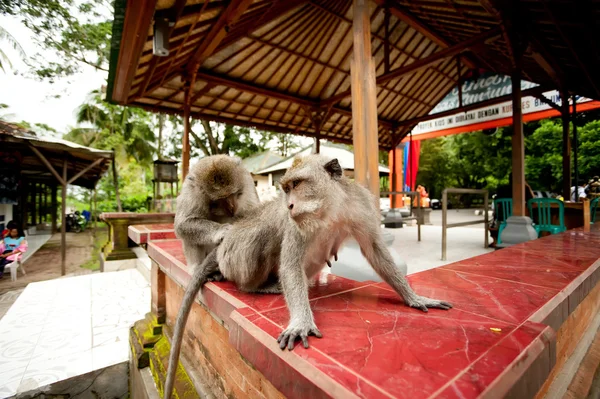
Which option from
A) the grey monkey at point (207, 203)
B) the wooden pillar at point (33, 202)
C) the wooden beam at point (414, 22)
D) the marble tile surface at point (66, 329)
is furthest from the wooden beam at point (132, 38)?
the wooden pillar at point (33, 202)

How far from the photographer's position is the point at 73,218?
18391 mm

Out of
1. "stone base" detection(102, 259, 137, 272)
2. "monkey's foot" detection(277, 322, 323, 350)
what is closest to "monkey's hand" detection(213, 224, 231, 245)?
"monkey's foot" detection(277, 322, 323, 350)

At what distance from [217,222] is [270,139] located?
25184 mm

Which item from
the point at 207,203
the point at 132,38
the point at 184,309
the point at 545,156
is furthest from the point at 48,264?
the point at 545,156

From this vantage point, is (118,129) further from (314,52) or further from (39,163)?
(314,52)

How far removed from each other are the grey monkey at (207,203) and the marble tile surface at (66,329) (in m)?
2.17

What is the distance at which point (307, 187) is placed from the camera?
4.46 feet

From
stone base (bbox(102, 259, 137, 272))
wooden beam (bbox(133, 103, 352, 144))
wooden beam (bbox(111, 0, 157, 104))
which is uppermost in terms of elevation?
wooden beam (bbox(133, 103, 352, 144))

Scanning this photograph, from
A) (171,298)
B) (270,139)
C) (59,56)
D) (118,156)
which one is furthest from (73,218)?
(171,298)

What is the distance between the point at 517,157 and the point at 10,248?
1161 cm

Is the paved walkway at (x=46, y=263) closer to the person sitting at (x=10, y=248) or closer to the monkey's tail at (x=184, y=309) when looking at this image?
the person sitting at (x=10, y=248)

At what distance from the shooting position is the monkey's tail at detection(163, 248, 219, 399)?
1.58m

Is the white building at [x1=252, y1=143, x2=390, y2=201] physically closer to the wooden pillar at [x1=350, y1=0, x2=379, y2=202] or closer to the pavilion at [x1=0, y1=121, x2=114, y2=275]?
the pavilion at [x1=0, y1=121, x2=114, y2=275]

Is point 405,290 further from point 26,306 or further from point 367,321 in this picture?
point 26,306
